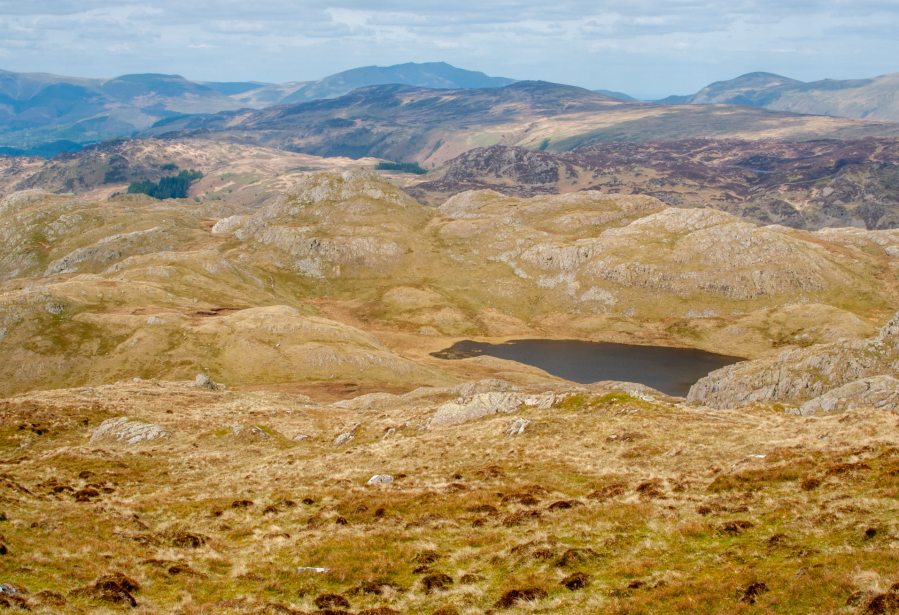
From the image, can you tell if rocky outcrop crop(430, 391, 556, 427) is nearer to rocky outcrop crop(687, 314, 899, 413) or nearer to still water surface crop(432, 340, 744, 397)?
rocky outcrop crop(687, 314, 899, 413)

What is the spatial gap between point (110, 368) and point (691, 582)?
438ft

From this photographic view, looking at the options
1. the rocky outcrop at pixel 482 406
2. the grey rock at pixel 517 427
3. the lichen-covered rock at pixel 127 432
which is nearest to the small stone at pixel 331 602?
the grey rock at pixel 517 427

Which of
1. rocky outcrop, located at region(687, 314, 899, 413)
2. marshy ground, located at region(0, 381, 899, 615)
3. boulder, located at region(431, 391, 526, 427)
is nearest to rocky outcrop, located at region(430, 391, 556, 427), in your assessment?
boulder, located at region(431, 391, 526, 427)

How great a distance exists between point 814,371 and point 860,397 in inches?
891

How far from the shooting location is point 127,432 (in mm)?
59031

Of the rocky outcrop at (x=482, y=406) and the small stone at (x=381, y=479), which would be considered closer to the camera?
the small stone at (x=381, y=479)

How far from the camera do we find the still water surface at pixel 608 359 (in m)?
149

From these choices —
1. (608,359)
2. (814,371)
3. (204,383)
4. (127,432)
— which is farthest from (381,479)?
(608,359)

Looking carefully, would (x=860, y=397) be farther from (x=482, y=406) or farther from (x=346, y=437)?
(x=346, y=437)

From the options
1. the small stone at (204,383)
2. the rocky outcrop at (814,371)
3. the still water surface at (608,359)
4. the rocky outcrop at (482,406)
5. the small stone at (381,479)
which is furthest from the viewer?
the still water surface at (608,359)

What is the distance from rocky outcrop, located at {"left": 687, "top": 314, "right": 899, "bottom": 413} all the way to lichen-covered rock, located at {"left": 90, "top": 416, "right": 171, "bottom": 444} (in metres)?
80.2

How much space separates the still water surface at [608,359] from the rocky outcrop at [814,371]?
169 ft

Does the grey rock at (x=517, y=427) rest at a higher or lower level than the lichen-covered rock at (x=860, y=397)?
lower

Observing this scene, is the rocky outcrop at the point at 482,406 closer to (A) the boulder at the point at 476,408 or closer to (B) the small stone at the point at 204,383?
(A) the boulder at the point at 476,408
